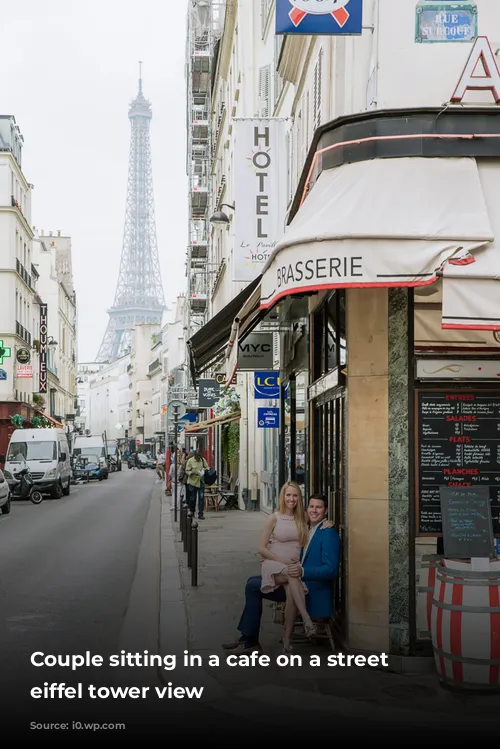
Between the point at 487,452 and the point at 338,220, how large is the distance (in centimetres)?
244

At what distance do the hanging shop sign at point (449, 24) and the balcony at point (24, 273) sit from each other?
57271 mm

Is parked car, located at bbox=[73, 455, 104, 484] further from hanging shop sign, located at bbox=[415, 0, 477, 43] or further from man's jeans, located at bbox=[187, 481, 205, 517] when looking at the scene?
hanging shop sign, located at bbox=[415, 0, 477, 43]

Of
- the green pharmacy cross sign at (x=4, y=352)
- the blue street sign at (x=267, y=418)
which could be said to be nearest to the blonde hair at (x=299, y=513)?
the blue street sign at (x=267, y=418)

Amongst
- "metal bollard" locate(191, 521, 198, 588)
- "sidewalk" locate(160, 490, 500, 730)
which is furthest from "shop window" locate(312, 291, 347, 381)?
"metal bollard" locate(191, 521, 198, 588)

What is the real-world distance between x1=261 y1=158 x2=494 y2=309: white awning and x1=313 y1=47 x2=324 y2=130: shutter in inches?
161

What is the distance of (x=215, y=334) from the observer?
1625cm

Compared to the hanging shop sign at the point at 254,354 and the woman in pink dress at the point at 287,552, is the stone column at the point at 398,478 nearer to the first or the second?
the woman in pink dress at the point at 287,552

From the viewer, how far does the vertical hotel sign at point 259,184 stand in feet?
55.7

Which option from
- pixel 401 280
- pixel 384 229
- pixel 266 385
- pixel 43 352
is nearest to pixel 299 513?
pixel 401 280

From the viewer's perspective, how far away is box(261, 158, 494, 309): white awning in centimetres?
791

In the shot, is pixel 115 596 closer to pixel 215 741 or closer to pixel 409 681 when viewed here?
pixel 409 681

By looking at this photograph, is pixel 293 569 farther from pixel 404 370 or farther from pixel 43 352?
pixel 43 352

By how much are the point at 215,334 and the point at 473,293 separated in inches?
351

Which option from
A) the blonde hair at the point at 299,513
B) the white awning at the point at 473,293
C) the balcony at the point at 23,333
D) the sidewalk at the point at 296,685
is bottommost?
the sidewalk at the point at 296,685
